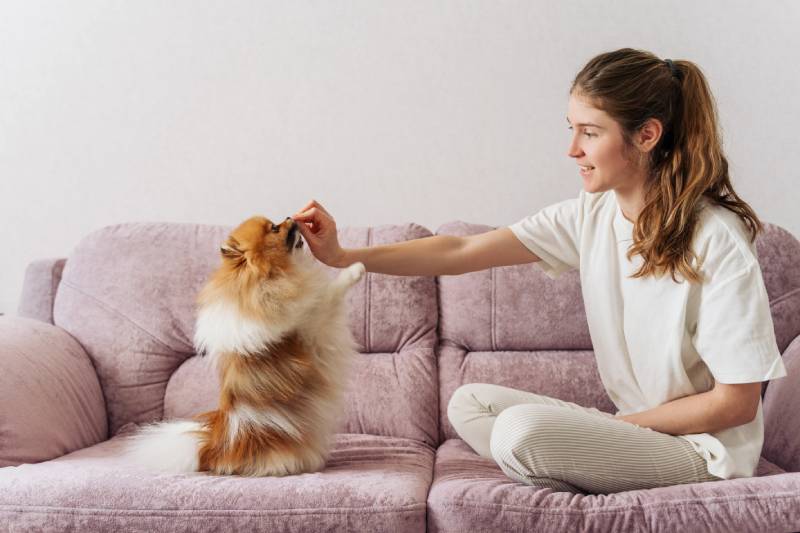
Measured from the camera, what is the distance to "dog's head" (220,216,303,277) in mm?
1734

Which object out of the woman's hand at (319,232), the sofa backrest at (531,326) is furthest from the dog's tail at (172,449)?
the sofa backrest at (531,326)

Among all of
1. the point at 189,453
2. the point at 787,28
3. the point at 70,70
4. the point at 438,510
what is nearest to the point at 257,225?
the point at 189,453

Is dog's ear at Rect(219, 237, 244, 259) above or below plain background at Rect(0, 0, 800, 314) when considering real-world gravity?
below

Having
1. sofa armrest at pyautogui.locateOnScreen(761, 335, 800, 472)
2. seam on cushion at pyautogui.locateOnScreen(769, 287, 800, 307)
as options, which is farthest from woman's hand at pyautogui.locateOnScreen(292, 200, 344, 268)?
seam on cushion at pyautogui.locateOnScreen(769, 287, 800, 307)

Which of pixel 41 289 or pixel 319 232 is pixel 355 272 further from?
pixel 41 289

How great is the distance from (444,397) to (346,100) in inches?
42.5

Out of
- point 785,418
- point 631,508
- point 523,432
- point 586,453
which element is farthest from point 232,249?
point 785,418

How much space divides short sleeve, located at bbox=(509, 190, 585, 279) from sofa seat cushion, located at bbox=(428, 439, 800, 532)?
2.11ft

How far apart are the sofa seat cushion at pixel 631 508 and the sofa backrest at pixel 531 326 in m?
0.66

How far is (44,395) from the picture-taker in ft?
6.33

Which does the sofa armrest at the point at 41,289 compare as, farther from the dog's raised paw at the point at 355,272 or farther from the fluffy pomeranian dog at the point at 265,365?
the dog's raised paw at the point at 355,272

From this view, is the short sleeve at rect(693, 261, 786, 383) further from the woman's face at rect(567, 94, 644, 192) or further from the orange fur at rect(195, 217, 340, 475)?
the orange fur at rect(195, 217, 340, 475)

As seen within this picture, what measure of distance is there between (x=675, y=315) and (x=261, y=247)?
0.91m

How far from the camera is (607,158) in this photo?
167cm
